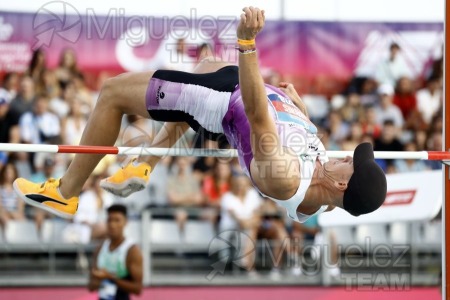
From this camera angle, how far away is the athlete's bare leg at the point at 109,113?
5.88 metres

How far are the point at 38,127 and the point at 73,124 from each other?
1.29ft

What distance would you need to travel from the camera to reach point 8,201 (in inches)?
398

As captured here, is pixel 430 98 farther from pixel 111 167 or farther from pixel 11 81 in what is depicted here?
pixel 11 81

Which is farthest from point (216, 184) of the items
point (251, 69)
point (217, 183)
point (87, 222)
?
point (251, 69)

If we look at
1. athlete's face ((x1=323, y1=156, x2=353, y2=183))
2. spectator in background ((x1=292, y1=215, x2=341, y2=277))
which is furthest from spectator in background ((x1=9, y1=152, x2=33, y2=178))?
athlete's face ((x1=323, y1=156, x2=353, y2=183))

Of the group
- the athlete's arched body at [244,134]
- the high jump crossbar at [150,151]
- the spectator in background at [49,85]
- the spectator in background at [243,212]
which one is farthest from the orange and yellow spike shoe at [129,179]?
the spectator in background at [49,85]

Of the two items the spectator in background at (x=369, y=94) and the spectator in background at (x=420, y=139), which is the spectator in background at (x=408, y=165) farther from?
the spectator in background at (x=369, y=94)

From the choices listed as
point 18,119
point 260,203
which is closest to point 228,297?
point 260,203

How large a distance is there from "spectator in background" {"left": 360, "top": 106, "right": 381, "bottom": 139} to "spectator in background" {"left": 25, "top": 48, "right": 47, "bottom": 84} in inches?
151

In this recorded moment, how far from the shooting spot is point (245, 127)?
5535 millimetres

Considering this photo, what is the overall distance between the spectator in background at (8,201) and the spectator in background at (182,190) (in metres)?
1.62

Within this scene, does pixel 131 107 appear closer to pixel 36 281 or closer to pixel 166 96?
pixel 166 96

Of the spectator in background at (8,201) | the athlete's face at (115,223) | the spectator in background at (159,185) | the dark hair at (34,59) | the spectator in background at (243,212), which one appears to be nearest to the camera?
the athlete's face at (115,223)

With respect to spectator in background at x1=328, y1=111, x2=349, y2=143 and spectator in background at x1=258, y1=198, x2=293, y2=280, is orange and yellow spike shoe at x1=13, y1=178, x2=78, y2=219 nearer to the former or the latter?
spectator in background at x1=258, y1=198, x2=293, y2=280
